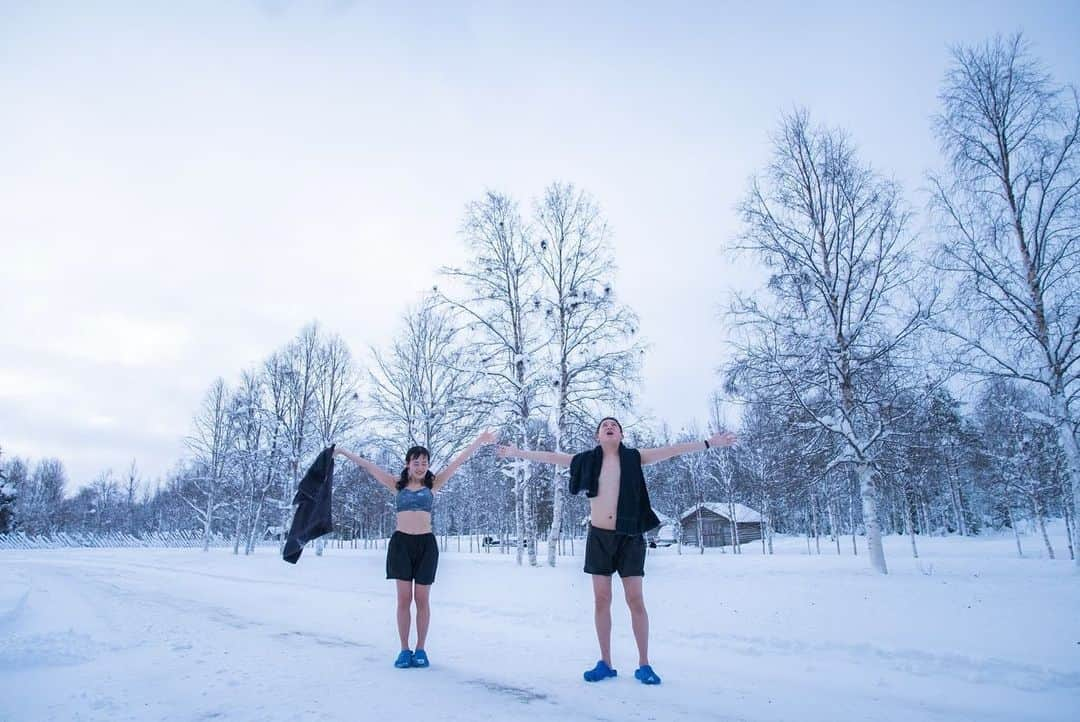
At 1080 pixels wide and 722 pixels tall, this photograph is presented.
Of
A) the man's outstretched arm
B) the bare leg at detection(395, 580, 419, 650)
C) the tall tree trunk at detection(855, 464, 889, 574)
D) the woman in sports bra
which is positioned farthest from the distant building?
the bare leg at detection(395, 580, 419, 650)

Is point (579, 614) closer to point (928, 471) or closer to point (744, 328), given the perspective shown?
point (744, 328)

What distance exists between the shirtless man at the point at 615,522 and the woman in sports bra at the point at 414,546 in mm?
1025

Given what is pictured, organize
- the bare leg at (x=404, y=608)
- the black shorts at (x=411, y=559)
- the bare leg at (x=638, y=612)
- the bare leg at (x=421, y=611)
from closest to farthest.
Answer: the bare leg at (x=638, y=612), the bare leg at (x=404, y=608), the bare leg at (x=421, y=611), the black shorts at (x=411, y=559)

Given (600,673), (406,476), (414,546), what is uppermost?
(406,476)

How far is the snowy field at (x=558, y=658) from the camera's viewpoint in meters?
3.69

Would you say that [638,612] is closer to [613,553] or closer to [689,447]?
[613,553]

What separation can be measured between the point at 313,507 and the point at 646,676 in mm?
4108

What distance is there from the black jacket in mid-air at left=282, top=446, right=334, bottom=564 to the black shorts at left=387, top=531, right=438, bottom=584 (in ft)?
3.60

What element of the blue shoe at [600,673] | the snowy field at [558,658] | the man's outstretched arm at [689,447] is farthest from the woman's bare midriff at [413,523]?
the man's outstretched arm at [689,447]

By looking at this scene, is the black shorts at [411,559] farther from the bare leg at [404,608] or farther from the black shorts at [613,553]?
the black shorts at [613,553]

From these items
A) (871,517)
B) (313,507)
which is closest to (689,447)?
(313,507)

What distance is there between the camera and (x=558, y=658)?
17.5ft

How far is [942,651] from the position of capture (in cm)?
541

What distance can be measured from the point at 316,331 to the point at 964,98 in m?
31.9
